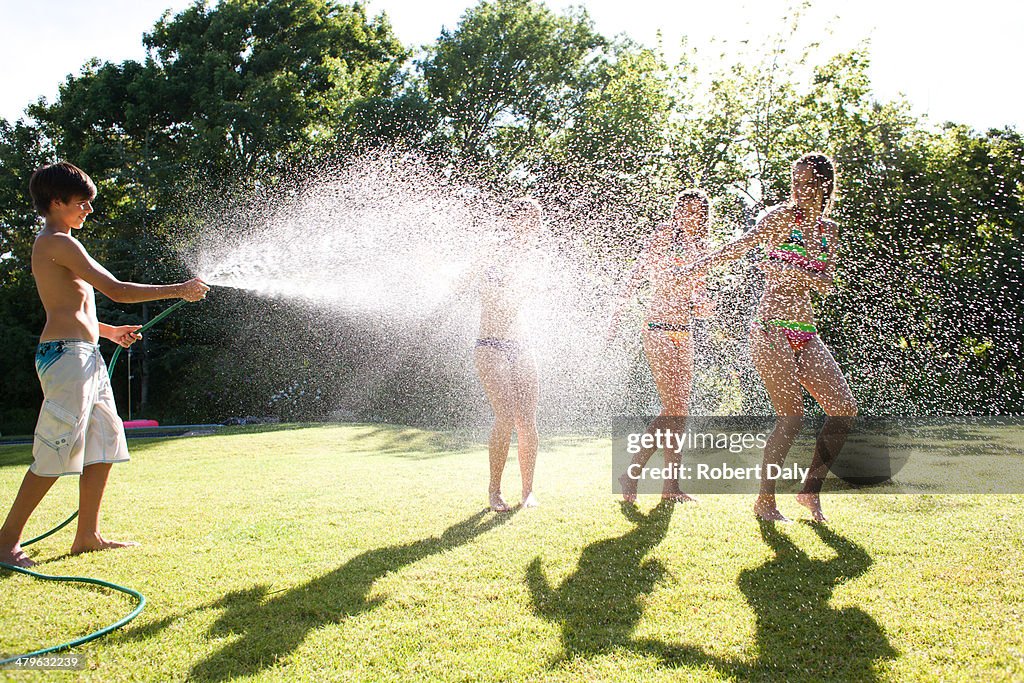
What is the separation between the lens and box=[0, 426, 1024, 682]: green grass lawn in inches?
95.4

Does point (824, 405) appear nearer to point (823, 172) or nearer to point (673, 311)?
point (673, 311)

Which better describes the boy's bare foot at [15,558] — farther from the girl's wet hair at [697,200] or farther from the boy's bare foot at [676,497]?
the girl's wet hair at [697,200]

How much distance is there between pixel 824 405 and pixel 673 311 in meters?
1.19

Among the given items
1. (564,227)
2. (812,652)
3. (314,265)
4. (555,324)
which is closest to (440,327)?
(564,227)

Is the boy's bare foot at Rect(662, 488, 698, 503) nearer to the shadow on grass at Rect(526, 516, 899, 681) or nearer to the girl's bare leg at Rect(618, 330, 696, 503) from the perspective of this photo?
the girl's bare leg at Rect(618, 330, 696, 503)

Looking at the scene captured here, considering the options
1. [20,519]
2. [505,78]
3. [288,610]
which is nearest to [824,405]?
[288,610]

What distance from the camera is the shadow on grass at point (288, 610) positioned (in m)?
2.48

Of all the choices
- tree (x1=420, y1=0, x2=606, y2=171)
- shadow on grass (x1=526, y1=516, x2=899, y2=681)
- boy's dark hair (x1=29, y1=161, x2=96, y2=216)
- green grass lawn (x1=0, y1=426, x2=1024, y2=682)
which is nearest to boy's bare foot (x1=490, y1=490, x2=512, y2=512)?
green grass lawn (x1=0, y1=426, x2=1024, y2=682)

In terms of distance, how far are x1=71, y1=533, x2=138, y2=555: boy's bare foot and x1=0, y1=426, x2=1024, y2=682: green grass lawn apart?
0.11 m

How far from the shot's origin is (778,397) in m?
4.27

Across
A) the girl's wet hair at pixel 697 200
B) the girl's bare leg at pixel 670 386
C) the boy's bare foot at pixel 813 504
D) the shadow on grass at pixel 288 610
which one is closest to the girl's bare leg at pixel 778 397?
the boy's bare foot at pixel 813 504

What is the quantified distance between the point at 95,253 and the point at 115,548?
756 inches

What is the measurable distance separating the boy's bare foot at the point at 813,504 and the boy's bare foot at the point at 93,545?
388 centimetres

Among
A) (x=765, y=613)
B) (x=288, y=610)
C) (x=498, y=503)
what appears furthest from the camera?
(x=498, y=503)
